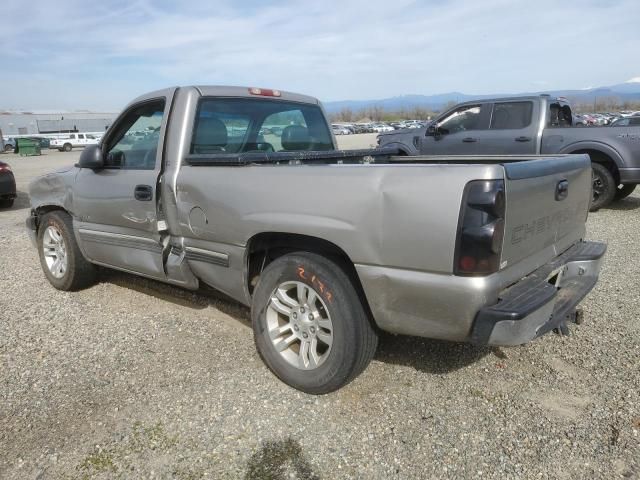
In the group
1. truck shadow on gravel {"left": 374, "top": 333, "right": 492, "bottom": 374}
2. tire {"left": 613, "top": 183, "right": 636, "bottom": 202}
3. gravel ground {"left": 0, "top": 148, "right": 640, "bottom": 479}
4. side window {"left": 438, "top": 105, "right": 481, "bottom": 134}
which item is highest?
side window {"left": 438, "top": 105, "right": 481, "bottom": 134}

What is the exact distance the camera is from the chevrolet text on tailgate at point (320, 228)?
7.42 ft

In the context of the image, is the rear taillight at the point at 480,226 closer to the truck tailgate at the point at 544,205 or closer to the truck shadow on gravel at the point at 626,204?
the truck tailgate at the point at 544,205

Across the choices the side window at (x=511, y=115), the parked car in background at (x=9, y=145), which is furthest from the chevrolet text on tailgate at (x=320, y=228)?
the parked car in background at (x=9, y=145)

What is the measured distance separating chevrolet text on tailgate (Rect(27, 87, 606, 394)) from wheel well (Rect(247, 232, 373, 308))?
12mm

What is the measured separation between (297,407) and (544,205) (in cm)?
177

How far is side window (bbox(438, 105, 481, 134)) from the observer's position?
9041 mm

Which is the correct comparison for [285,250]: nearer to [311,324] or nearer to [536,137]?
[311,324]

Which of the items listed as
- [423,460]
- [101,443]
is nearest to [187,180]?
[101,443]

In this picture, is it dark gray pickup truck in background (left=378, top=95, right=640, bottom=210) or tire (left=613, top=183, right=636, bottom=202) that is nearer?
dark gray pickup truck in background (left=378, top=95, right=640, bottom=210)

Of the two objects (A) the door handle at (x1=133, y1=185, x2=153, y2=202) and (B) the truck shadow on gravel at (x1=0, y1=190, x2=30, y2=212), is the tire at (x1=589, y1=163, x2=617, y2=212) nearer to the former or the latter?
(A) the door handle at (x1=133, y1=185, x2=153, y2=202)

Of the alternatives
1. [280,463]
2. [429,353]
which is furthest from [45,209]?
[429,353]

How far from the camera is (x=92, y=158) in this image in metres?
3.90

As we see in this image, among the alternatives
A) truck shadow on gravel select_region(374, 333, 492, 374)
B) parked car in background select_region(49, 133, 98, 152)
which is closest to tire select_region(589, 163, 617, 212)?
truck shadow on gravel select_region(374, 333, 492, 374)

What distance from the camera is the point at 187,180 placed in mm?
3336
